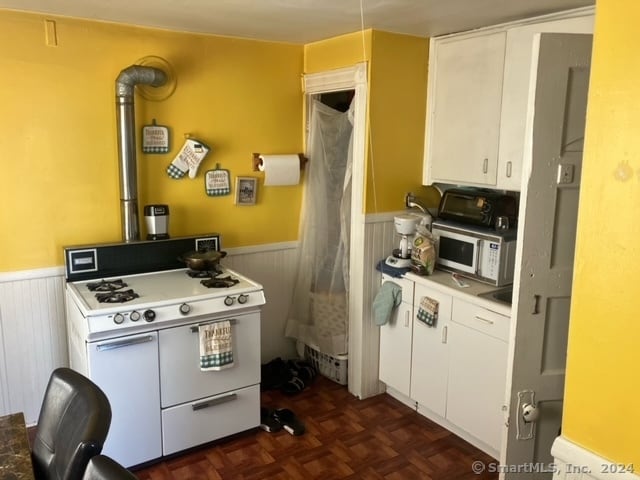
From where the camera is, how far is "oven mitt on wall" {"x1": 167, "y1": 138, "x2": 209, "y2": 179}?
3.27 m

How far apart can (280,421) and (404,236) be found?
130 cm

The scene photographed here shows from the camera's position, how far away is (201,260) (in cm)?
310

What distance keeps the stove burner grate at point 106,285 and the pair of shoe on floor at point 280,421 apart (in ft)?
3.59

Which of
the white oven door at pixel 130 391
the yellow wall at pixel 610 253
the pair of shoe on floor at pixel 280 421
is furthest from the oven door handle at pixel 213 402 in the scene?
the yellow wall at pixel 610 253

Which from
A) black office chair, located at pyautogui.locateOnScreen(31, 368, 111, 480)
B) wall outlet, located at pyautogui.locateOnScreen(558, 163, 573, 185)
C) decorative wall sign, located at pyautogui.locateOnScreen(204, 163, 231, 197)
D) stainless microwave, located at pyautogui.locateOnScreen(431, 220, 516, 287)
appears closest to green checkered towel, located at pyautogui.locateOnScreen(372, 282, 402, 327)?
stainless microwave, located at pyautogui.locateOnScreen(431, 220, 516, 287)

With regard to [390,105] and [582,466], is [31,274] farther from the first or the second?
[582,466]

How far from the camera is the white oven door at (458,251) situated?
10.0 feet

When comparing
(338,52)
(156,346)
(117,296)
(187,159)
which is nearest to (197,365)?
(156,346)

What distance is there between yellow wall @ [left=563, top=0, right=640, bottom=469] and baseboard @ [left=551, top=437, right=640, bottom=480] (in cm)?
2

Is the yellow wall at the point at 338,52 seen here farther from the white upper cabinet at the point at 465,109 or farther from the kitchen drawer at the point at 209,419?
the kitchen drawer at the point at 209,419

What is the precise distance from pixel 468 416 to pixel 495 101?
1.69 metres

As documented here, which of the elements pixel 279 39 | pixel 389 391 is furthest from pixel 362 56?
pixel 389 391

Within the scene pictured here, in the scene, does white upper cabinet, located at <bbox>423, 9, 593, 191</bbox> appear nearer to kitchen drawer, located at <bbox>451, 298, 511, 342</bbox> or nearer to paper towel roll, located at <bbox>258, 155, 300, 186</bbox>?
kitchen drawer, located at <bbox>451, 298, 511, 342</bbox>

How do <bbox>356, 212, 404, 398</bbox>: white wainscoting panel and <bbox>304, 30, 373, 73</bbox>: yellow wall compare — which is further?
<bbox>356, 212, 404, 398</bbox>: white wainscoting panel
